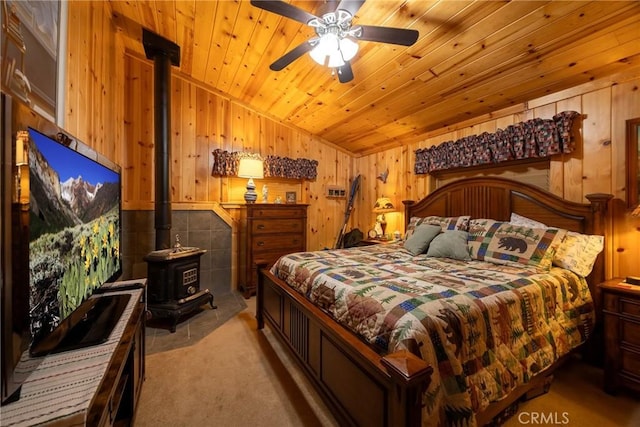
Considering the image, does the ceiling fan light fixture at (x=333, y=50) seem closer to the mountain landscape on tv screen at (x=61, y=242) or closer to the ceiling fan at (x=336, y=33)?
the ceiling fan at (x=336, y=33)

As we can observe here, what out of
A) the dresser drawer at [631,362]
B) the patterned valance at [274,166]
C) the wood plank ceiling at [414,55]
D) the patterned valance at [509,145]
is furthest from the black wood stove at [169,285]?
the dresser drawer at [631,362]

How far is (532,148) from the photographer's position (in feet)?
8.14

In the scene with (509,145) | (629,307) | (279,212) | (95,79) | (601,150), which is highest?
(95,79)

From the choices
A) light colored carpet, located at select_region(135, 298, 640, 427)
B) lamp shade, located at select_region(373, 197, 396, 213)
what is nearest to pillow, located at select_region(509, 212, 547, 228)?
light colored carpet, located at select_region(135, 298, 640, 427)

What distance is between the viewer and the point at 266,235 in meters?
3.64

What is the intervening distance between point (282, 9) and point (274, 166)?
264 centimetres

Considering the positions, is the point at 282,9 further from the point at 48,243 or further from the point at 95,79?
the point at 95,79

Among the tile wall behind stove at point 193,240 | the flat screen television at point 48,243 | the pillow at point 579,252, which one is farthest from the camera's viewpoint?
the tile wall behind stove at point 193,240

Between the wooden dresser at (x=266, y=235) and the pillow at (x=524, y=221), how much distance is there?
2.54 m

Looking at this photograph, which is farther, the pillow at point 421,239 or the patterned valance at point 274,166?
the patterned valance at point 274,166

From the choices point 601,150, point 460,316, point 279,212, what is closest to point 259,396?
point 460,316

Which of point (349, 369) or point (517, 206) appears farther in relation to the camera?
point (517, 206)

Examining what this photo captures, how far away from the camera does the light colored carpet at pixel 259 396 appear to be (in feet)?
4.92

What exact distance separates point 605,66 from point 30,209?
3500mm
